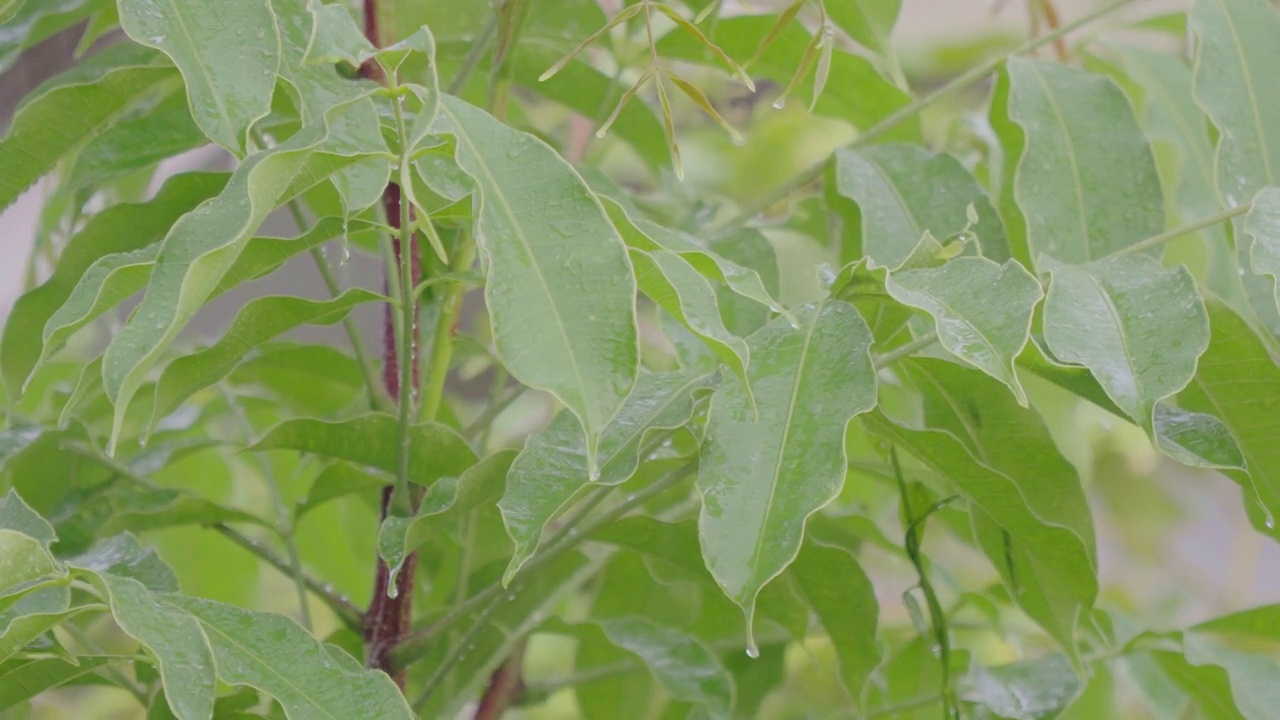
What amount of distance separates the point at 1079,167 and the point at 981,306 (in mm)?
196

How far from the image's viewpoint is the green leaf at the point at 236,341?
438mm

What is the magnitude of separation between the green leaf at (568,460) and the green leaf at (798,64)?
0.94ft

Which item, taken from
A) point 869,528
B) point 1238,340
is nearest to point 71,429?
point 869,528

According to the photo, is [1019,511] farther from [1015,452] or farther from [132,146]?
[132,146]

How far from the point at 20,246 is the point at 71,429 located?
77cm

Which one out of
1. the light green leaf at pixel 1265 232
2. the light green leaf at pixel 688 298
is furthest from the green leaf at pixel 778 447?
the light green leaf at pixel 1265 232

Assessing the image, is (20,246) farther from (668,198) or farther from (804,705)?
(804,705)

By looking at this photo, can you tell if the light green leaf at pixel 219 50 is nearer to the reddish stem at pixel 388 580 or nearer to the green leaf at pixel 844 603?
the reddish stem at pixel 388 580

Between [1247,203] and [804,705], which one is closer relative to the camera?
[1247,203]

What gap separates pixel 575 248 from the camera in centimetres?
33

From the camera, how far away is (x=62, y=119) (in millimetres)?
488

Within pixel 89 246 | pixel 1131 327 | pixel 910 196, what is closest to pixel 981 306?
pixel 1131 327

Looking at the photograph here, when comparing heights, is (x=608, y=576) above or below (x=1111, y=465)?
above

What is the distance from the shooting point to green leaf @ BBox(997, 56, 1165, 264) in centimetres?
52
